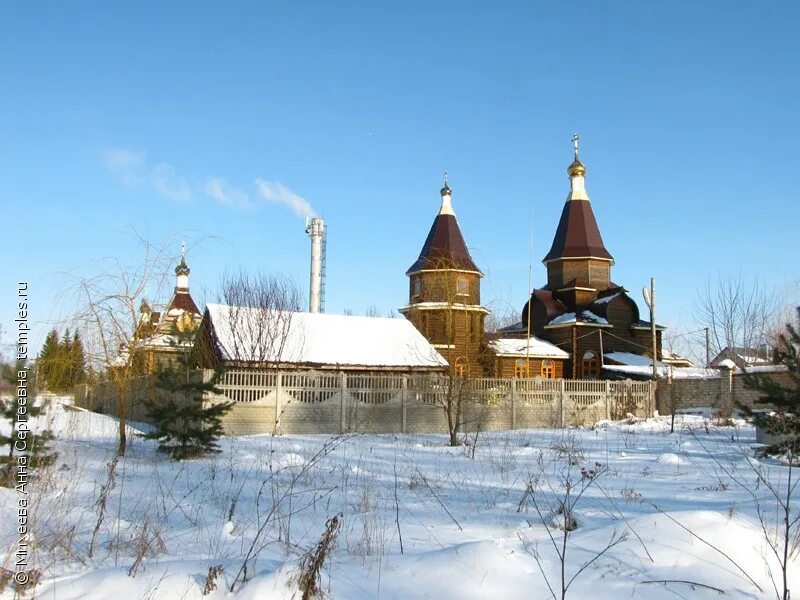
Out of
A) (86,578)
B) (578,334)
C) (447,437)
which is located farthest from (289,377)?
(578,334)

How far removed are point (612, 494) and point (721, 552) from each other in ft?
10.8

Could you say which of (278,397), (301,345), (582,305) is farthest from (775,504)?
(582,305)

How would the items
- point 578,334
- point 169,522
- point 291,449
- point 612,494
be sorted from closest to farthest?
point 169,522, point 612,494, point 291,449, point 578,334

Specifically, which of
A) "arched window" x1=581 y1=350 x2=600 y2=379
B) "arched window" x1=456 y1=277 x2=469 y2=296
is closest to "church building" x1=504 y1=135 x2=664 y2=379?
"arched window" x1=581 y1=350 x2=600 y2=379

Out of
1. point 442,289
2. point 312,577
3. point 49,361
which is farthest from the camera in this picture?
point 442,289

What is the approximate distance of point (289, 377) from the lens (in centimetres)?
1834

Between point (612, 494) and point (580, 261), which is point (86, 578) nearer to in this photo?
point (612, 494)

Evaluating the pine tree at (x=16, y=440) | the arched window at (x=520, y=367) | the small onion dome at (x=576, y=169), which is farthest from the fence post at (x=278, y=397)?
the small onion dome at (x=576, y=169)

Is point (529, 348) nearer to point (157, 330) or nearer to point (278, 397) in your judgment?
point (278, 397)

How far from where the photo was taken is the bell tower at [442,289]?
33031 millimetres

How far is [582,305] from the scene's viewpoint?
138 feet

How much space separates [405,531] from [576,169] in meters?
43.5

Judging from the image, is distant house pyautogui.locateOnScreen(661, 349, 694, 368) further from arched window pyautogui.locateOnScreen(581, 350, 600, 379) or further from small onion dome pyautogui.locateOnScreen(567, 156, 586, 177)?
small onion dome pyautogui.locateOnScreen(567, 156, 586, 177)

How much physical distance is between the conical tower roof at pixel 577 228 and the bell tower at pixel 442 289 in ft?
24.0
